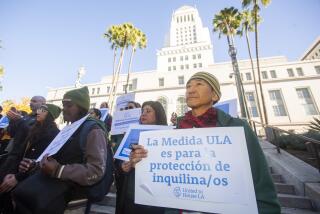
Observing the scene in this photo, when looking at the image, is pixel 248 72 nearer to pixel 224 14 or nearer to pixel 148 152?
pixel 224 14

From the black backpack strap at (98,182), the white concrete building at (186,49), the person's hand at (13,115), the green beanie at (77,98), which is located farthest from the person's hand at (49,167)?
the white concrete building at (186,49)

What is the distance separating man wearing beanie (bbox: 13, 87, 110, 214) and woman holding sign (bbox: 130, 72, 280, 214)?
468 mm

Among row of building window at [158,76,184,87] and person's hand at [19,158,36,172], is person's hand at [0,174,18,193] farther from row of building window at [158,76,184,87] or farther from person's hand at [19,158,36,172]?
row of building window at [158,76,184,87]

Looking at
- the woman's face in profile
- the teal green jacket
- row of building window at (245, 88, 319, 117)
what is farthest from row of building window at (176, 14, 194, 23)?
the teal green jacket

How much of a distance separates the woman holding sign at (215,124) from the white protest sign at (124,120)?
190 cm

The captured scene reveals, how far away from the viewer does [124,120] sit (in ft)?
12.3

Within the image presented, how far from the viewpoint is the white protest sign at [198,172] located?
3.64 ft

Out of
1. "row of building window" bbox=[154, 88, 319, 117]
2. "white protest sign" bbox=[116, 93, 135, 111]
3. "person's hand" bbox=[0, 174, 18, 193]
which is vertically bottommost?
"person's hand" bbox=[0, 174, 18, 193]

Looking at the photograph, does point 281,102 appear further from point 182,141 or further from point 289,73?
point 182,141

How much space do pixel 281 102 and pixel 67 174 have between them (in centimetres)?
3781

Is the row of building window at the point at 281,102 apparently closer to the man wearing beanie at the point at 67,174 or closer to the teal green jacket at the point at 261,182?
the teal green jacket at the point at 261,182

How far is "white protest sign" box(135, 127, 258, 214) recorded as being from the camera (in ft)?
3.64

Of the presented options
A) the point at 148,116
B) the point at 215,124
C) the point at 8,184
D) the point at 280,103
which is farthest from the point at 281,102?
the point at 8,184

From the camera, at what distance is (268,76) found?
3403cm
